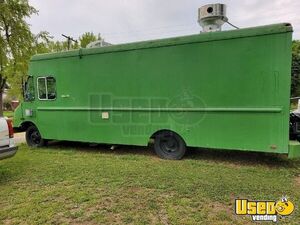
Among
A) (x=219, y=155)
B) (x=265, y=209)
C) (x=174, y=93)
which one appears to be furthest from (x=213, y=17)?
(x=265, y=209)

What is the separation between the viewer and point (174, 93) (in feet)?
20.9

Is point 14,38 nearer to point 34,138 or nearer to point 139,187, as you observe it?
point 34,138

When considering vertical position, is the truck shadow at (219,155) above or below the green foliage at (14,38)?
below

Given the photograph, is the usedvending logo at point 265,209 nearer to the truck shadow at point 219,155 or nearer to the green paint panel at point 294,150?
the green paint panel at point 294,150

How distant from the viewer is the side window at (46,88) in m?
7.95

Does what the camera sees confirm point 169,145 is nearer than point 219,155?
Yes

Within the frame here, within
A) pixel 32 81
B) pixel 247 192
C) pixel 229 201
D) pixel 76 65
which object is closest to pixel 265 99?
pixel 247 192

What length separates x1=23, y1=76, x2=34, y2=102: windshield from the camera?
8258 mm

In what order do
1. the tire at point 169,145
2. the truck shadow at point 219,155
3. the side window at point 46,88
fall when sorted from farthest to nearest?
1. the side window at point 46,88
2. the tire at point 169,145
3. the truck shadow at point 219,155

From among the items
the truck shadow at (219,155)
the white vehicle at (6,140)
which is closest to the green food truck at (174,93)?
the truck shadow at (219,155)

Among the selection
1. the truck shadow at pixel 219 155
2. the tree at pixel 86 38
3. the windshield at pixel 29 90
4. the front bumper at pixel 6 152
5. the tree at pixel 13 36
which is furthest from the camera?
the tree at pixel 86 38

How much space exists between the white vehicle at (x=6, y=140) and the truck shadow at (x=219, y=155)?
2.71 meters

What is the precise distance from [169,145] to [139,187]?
2.23 m

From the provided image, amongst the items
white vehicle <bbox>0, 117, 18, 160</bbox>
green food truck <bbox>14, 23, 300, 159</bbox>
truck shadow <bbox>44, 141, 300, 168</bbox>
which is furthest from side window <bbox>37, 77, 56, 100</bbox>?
white vehicle <bbox>0, 117, 18, 160</bbox>
